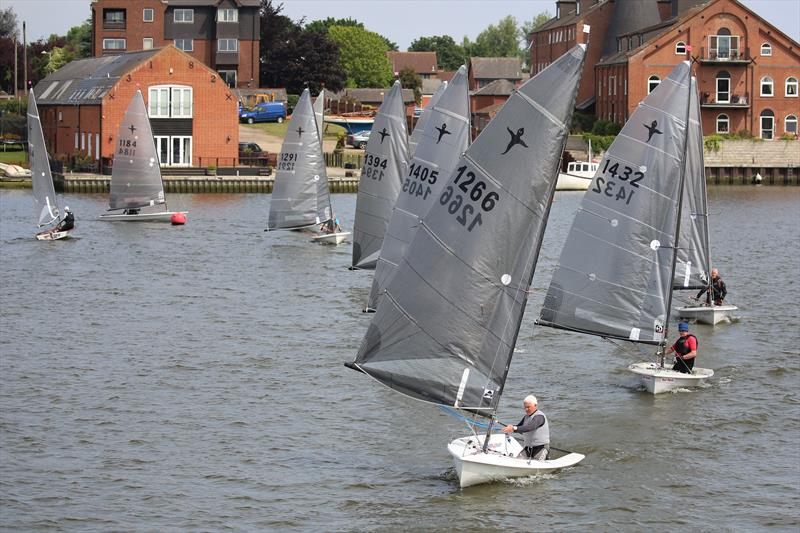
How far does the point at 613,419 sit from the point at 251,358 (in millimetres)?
9907

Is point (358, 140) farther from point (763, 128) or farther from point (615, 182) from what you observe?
point (615, 182)

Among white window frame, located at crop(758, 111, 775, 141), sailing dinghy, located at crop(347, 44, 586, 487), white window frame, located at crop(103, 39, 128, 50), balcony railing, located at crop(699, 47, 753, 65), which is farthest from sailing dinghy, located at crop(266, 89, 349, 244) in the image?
white window frame, located at crop(103, 39, 128, 50)

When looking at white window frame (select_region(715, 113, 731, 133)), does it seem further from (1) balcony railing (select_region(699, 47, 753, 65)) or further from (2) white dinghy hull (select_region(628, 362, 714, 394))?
(2) white dinghy hull (select_region(628, 362, 714, 394))

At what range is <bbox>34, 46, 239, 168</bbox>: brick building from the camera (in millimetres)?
84688

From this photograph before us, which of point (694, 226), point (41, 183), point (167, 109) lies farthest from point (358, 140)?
point (694, 226)

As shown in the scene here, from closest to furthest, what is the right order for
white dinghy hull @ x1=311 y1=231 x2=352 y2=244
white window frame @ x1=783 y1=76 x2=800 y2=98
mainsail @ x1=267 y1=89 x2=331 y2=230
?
mainsail @ x1=267 y1=89 x2=331 y2=230 < white dinghy hull @ x1=311 y1=231 x2=352 y2=244 < white window frame @ x1=783 y1=76 x2=800 y2=98

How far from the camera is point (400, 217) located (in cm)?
3017

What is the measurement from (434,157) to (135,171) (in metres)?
31.8

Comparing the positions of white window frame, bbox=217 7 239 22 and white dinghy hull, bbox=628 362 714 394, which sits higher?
white window frame, bbox=217 7 239 22

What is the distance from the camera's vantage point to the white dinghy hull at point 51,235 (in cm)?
5416

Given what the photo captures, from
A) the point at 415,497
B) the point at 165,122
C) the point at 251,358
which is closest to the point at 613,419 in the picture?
the point at 415,497

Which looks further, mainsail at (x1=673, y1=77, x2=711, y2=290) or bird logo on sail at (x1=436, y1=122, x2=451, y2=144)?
mainsail at (x1=673, y1=77, x2=711, y2=290)

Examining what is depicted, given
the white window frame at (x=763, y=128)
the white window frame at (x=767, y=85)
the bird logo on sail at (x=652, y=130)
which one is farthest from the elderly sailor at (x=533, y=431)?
the white window frame at (x=767, y=85)

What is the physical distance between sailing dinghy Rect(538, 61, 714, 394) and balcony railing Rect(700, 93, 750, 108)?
80237 mm
